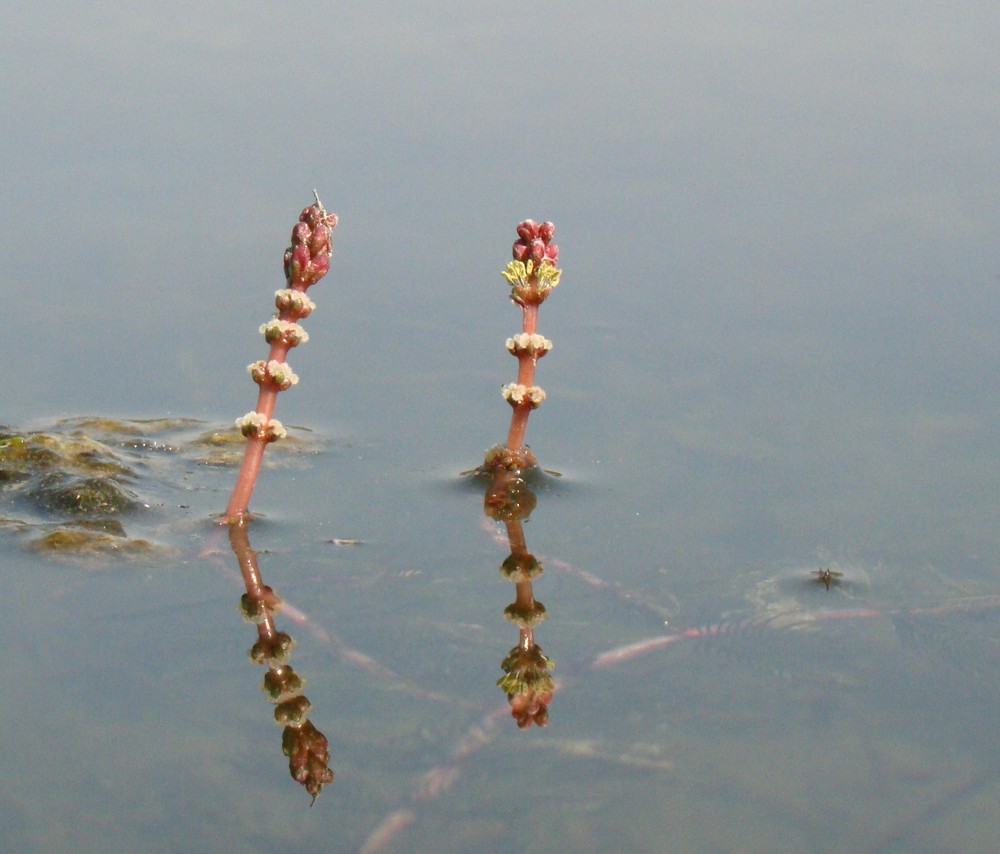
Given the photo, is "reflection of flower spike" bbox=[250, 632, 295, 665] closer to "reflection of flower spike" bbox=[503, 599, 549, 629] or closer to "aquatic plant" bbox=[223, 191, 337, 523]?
"reflection of flower spike" bbox=[503, 599, 549, 629]

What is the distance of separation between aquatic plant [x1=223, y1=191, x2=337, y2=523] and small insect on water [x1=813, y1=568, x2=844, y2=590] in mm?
2215

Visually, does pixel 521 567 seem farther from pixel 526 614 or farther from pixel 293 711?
pixel 293 711

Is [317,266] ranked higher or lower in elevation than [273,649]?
higher

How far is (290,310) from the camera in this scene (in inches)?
236

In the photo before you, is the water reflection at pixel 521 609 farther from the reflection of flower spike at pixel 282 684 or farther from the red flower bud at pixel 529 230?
the red flower bud at pixel 529 230

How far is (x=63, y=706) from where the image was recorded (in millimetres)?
4871

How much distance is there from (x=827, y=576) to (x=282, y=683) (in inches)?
86.4

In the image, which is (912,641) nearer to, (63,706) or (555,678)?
(555,678)

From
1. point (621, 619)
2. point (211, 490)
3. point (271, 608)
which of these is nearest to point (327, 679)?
point (271, 608)

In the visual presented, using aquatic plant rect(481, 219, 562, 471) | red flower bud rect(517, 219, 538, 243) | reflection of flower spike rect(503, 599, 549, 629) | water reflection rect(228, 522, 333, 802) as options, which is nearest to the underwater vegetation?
water reflection rect(228, 522, 333, 802)

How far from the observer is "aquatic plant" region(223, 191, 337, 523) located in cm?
594

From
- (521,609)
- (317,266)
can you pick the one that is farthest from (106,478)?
(521,609)

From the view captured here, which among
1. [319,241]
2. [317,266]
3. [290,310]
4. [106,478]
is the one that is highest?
[319,241]

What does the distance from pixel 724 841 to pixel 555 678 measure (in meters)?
1.04
